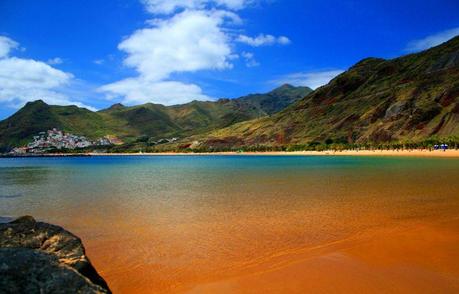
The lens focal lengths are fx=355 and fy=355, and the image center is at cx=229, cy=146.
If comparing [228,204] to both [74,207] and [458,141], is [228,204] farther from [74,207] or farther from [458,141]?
[458,141]

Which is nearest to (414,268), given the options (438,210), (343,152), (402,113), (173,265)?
(173,265)

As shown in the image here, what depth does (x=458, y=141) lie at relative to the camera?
128875 millimetres

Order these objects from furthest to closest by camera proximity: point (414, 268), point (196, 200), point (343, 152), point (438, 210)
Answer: point (343, 152), point (196, 200), point (438, 210), point (414, 268)

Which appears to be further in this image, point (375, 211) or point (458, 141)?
point (458, 141)

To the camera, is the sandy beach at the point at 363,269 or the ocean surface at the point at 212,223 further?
the ocean surface at the point at 212,223

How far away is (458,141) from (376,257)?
139575mm

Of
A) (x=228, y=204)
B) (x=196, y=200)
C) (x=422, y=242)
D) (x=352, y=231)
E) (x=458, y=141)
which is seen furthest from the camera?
(x=458, y=141)

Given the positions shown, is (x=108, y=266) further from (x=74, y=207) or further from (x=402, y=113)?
(x=402, y=113)

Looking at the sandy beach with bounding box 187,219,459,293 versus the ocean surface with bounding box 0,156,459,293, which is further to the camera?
the ocean surface with bounding box 0,156,459,293

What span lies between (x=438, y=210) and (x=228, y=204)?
1386 cm

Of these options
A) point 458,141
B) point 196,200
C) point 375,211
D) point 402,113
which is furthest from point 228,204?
point 402,113

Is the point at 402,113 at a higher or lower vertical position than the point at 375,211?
higher

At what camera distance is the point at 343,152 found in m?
181

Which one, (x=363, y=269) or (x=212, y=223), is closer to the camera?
(x=363, y=269)
